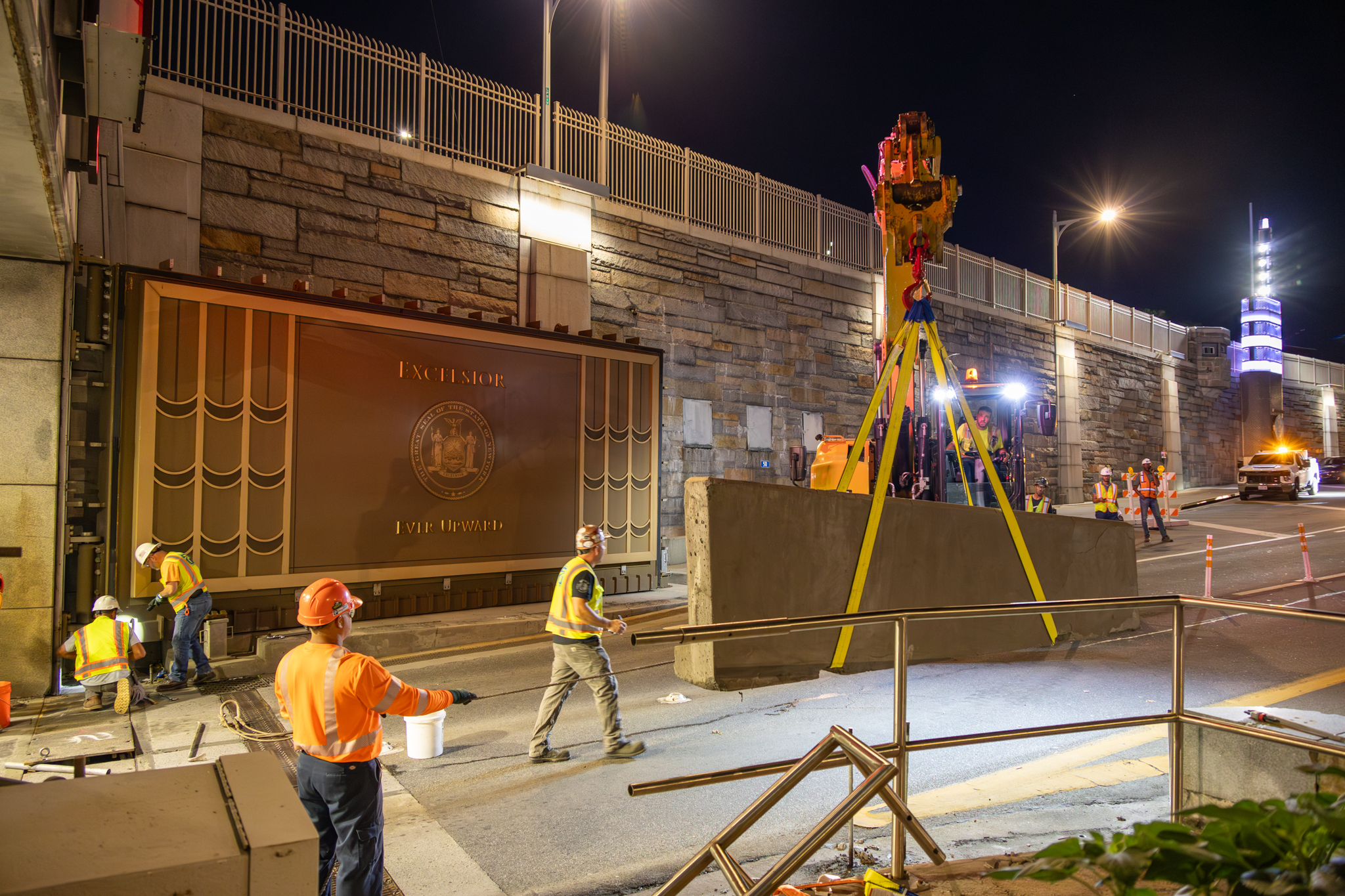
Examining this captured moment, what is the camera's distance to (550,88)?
13859 mm

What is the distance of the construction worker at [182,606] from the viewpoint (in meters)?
8.16

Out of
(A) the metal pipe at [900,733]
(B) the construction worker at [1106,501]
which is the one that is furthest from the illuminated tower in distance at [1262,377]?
(A) the metal pipe at [900,733]

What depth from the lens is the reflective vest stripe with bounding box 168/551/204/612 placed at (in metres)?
8.26

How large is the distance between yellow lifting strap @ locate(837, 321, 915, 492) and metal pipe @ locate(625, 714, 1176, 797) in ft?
9.31

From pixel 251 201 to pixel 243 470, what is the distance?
4.33 metres

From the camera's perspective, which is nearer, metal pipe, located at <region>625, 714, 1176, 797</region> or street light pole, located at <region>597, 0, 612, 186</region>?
metal pipe, located at <region>625, 714, 1176, 797</region>

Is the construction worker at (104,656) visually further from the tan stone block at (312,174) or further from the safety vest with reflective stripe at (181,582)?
the tan stone block at (312,174)

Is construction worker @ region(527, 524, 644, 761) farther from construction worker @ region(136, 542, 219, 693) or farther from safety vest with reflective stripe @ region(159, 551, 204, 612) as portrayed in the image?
safety vest with reflective stripe @ region(159, 551, 204, 612)

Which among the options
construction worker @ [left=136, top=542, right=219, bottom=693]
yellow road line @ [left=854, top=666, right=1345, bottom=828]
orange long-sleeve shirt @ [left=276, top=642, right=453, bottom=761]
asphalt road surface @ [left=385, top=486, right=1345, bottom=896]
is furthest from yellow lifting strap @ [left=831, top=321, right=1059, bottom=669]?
construction worker @ [left=136, top=542, right=219, bottom=693]

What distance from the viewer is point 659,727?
6793 millimetres

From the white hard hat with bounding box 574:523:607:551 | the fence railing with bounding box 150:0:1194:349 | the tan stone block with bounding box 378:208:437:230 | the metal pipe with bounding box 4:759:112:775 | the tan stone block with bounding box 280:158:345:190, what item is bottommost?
the metal pipe with bounding box 4:759:112:775

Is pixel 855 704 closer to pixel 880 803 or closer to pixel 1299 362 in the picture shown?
pixel 880 803

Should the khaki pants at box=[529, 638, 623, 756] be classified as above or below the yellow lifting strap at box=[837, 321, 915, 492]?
below

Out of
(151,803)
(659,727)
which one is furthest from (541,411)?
(151,803)
